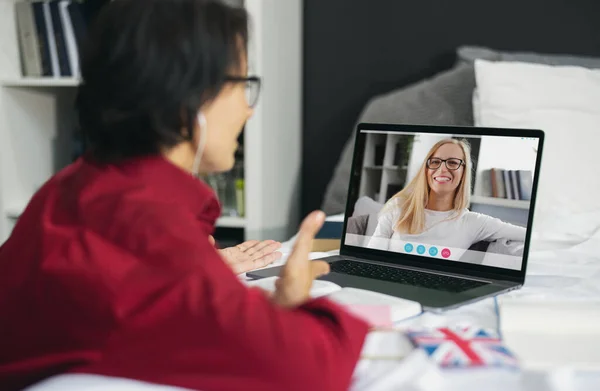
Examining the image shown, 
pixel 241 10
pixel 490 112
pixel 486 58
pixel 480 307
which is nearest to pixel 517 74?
pixel 490 112

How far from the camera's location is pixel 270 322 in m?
0.59

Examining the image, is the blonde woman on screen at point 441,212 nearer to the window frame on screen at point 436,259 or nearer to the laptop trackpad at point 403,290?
the window frame on screen at point 436,259

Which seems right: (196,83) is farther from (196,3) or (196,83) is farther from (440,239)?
(440,239)

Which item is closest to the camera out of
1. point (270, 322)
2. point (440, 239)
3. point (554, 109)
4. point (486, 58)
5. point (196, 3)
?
point (270, 322)

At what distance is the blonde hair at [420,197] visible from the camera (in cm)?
108

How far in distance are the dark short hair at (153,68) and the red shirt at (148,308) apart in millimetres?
35

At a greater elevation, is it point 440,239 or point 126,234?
point 126,234

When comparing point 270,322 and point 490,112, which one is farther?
point 490,112

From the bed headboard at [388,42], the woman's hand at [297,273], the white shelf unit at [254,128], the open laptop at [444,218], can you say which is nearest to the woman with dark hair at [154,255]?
the woman's hand at [297,273]

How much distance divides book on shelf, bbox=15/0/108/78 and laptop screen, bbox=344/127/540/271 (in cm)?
139

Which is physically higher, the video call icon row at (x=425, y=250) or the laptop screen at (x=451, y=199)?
the laptop screen at (x=451, y=199)

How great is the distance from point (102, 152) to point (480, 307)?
0.55 m

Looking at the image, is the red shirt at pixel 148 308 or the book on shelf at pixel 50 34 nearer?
the red shirt at pixel 148 308

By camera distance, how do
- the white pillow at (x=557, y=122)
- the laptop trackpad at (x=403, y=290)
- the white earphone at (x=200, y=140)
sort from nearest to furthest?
the white earphone at (x=200, y=140), the laptop trackpad at (x=403, y=290), the white pillow at (x=557, y=122)
